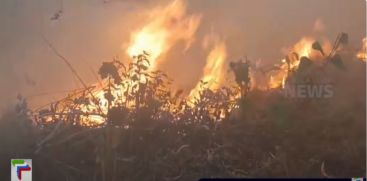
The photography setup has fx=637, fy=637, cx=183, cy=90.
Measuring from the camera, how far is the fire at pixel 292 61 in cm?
364

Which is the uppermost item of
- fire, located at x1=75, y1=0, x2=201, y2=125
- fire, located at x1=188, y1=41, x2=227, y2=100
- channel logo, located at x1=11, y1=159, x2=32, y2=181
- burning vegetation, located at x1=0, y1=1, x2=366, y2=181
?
fire, located at x1=75, y1=0, x2=201, y2=125

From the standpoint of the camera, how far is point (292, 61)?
364 centimetres

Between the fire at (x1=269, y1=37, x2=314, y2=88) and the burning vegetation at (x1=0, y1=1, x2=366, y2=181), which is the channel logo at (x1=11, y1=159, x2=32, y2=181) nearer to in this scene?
the burning vegetation at (x1=0, y1=1, x2=366, y2=181)

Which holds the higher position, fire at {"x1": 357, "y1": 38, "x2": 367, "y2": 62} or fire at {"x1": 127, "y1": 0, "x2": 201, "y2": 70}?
fire at {"x1": 127, "y1": 0, "x2": 201, "y2": 70}

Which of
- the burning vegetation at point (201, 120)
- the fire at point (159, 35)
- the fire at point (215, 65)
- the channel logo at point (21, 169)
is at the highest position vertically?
the fire at point (159, 35)

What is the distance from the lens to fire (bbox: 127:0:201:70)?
3.61 metres

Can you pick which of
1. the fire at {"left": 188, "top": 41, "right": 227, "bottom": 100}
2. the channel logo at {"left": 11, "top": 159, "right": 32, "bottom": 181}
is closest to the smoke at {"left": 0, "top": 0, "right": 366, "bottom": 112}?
the fire at {"left": 188, "top": 41, "right": 227, "bottom": 100}

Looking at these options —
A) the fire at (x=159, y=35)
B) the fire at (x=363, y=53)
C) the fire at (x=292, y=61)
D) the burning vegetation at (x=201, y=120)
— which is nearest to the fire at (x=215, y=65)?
the burning vegetation at (x=201, y=120)

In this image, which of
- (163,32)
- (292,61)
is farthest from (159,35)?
(292,61)

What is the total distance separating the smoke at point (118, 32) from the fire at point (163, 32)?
33 mm

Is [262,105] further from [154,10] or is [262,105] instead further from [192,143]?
[154,10]

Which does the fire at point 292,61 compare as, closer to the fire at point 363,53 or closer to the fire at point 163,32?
the fire at point 363,53

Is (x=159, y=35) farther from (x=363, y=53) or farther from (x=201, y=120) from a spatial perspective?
(x=363, y=53)

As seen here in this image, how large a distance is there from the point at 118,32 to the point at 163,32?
10.1 inches
